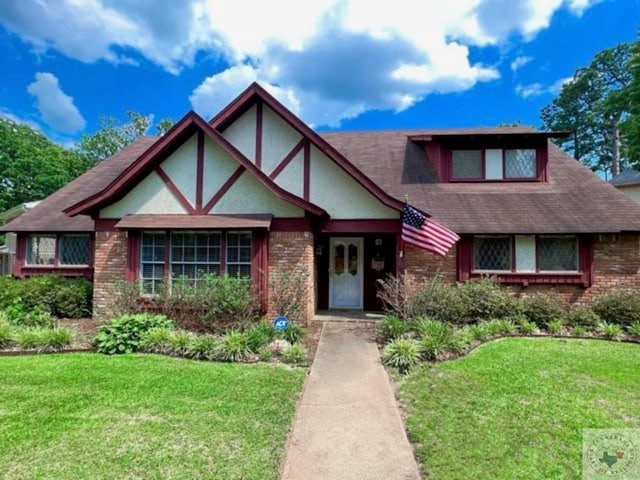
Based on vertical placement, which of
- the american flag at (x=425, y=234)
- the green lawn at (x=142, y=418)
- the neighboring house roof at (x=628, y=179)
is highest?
the neighboring house roof at (x=628, y=179)

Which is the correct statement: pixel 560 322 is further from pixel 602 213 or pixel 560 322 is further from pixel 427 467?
pixel 427 467

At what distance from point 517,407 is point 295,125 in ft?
28.1

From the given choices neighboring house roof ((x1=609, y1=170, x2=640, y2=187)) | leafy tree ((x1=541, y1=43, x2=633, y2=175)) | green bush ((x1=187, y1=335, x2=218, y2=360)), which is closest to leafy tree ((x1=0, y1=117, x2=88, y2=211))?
green bush ((x1=187, y1=335, x2=218, y2=360))

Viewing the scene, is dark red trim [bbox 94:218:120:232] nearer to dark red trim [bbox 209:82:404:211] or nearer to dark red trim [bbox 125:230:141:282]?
dark red trim [bbox 125:230:141:282]

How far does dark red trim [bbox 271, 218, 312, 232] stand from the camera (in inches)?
371

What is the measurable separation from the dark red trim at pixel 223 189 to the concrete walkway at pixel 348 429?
5008 millimetres

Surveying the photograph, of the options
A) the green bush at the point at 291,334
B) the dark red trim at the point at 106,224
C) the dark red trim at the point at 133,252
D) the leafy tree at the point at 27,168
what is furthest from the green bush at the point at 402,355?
the leafy tree at the point at 27,168

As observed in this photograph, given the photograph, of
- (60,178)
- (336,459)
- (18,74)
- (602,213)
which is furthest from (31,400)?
(60,178)

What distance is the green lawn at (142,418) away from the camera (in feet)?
11.3

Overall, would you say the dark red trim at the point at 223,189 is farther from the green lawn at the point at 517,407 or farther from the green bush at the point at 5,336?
the green lawn at the point at 517,407

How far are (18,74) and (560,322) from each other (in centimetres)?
3153

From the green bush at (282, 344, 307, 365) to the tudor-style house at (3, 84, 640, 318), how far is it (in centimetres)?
258

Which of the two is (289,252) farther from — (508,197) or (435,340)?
(508,197)

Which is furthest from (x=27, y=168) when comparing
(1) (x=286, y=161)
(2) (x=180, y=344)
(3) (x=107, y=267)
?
(2) (x=180, y=344)
